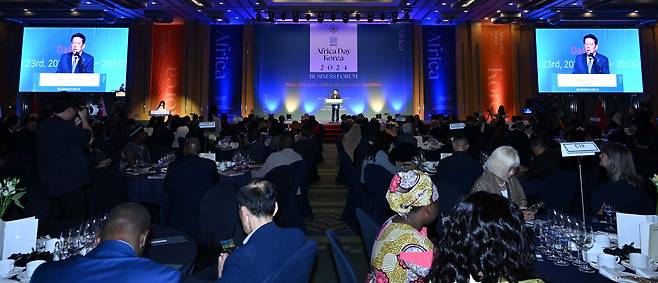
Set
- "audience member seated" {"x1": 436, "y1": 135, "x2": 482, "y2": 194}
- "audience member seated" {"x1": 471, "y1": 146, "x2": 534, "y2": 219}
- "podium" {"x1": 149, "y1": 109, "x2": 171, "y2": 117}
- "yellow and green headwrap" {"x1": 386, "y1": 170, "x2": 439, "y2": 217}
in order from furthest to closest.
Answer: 1. "podium" {"x1": 149, "y1": 109, "x2": 171, "y2": 117}
2. "audience member seated" {"x1": 436, "y1": 135, "x2": 482, "y2": 194}
3. "audience member seated" {"x1": 471, "y1": 146, "x2": 534, "y2": 219}
4. "yellow and green headwrap" {"x1": 386, "y1": 170, "x2": 439, "y2": 217}

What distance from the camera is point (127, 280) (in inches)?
48.1

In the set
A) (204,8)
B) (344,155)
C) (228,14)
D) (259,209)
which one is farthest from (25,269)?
(228,14)

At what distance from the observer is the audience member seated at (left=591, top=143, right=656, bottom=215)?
2973mm

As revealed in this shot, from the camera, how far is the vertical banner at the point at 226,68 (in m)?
18.2

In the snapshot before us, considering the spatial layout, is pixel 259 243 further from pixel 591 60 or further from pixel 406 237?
pixel 591 60

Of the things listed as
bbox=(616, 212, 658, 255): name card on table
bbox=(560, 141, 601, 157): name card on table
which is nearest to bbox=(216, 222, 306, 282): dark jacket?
bbox=(616, 212, 658, 255): name card on table

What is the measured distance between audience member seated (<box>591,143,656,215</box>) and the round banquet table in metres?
2.81

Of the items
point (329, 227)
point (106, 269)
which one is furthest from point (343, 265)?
point (329, 227)

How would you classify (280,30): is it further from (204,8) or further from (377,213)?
(377,213)

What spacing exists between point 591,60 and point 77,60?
20.6 metres

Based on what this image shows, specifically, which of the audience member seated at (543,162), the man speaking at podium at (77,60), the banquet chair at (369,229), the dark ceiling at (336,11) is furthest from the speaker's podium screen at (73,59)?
the banquet chair at (369,229)

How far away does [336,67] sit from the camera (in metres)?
18.7

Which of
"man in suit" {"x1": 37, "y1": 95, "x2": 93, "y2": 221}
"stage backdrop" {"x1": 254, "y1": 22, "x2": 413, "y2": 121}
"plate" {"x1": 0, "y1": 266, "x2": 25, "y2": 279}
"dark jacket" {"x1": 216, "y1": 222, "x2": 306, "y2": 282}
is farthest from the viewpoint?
"stage backdrop" {"x1": 254, "y1": 22, "x2": 413, "y2": 121}

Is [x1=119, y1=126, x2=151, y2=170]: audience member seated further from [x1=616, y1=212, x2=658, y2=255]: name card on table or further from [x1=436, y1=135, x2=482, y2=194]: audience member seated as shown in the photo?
[x1=616, y1=212, x2=658, y2=255]: name card on table
